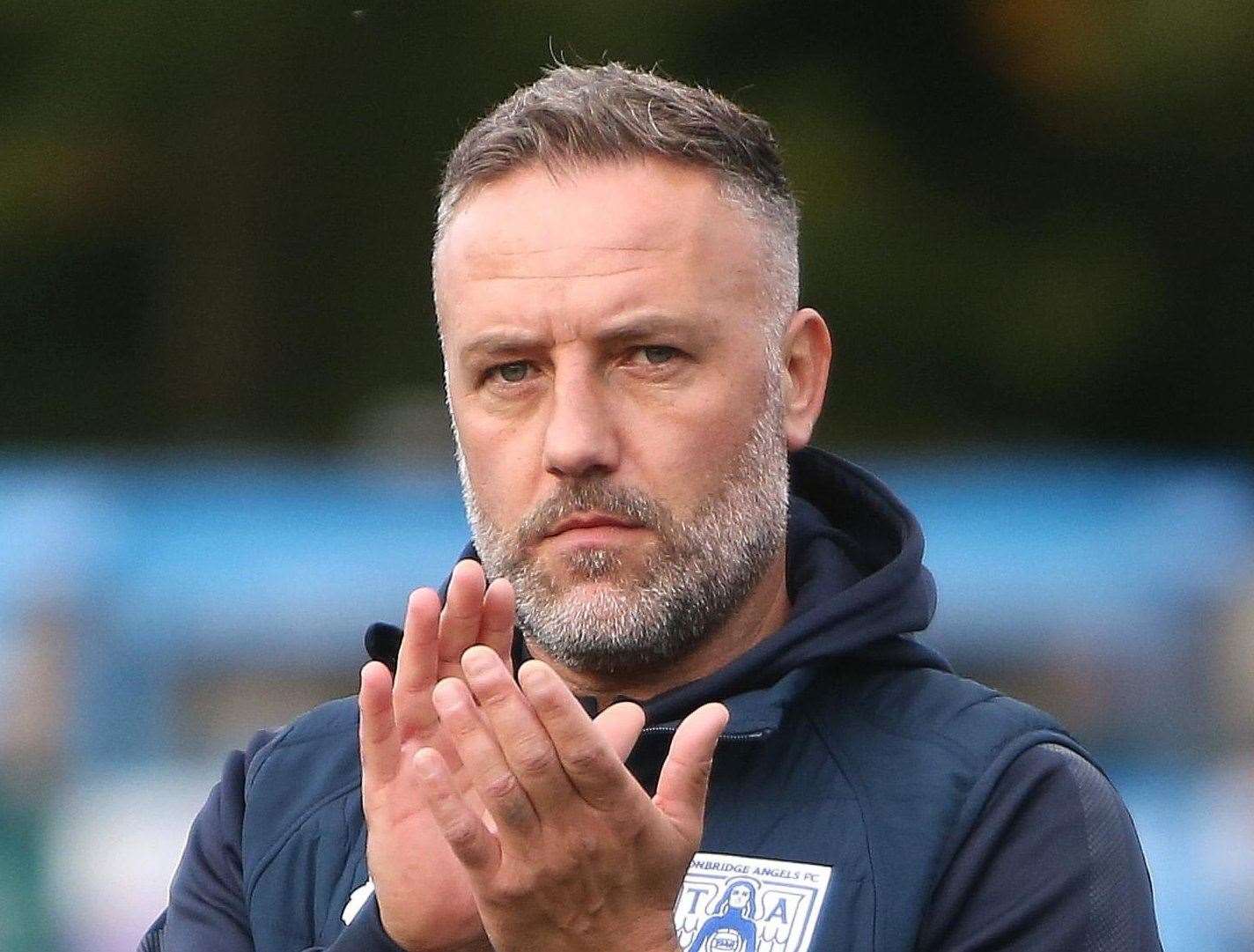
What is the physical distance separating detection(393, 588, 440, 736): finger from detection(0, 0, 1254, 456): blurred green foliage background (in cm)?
548

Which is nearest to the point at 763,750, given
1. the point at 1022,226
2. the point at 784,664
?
the point at 784,664

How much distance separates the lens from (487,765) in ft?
6.21

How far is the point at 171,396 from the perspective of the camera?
→ 788 cm

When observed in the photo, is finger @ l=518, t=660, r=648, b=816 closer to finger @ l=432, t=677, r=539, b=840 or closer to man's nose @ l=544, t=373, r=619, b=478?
finger @ l=432, t=677, r=539, b=840

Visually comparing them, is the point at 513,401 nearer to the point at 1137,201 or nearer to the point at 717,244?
the point at 717,244

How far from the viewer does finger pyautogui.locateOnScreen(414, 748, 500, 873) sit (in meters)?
1.91

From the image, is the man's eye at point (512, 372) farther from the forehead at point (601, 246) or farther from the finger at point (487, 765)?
the finger at point (487, 765)

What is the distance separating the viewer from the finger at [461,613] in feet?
6.93

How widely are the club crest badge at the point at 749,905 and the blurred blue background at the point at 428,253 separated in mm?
4612

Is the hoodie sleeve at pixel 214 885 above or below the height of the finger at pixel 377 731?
below

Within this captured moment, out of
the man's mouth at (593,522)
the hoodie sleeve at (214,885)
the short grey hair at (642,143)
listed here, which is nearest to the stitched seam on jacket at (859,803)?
the man's mouth at (593,522)

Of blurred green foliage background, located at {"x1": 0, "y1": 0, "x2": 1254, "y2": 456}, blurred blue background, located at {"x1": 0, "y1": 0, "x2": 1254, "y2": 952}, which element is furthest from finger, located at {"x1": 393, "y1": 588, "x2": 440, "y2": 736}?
blurred green foliage background, located at {"x1": 0, "y1": 0, "x2": 1254, "y2": 456}

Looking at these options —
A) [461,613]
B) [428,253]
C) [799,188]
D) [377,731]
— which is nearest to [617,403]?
[461,613]

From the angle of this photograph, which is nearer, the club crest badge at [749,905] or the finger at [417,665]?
the finger at [417,665]
